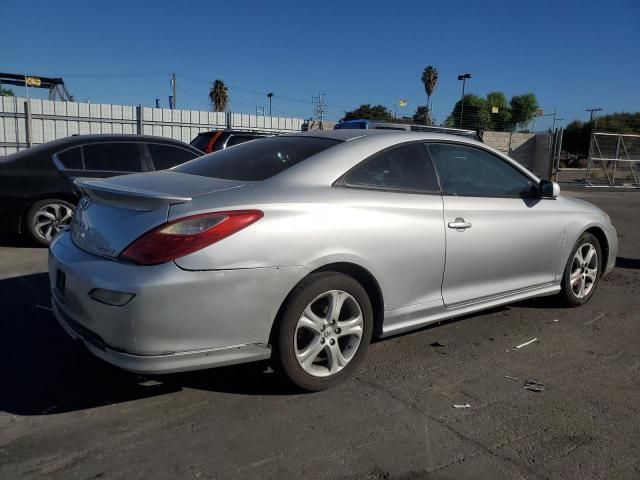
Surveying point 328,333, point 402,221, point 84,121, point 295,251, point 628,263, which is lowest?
point 628,263

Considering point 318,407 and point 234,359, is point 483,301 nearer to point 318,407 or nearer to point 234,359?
point 318,407

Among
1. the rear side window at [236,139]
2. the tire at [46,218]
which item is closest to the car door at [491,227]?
the tire at [46,218]

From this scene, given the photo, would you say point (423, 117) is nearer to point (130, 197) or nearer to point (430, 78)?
point (430, 78)

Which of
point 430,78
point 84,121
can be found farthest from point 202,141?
point 430,78

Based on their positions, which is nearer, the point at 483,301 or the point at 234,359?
the point at 234,359

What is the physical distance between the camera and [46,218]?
6809mm

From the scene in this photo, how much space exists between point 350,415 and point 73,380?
165 centimetres

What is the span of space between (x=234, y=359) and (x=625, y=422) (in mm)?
2096

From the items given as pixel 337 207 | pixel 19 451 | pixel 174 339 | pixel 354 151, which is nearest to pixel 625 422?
pixel 337 207

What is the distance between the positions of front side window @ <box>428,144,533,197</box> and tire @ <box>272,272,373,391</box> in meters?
1.15

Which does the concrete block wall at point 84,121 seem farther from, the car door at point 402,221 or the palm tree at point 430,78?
the palm tree at point 430,78

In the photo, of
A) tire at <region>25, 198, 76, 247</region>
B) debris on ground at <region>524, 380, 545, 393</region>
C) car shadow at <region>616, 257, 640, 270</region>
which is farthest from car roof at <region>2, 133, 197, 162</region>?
car shadow at <region>616, 257, 640, 270</region>

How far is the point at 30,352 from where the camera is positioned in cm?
362

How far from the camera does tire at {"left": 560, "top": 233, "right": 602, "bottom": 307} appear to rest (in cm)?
482
